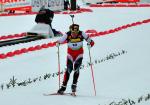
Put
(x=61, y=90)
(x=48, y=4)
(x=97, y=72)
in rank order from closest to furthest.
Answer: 1. (x=61, y=90)
2. (x=97, y=72)
3. (x=48, y=4)

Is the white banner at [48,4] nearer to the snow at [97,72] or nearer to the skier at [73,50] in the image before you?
the snow at [97,72]

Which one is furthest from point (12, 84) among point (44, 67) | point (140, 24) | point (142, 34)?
point (140, 24)

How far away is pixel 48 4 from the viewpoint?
32875mm

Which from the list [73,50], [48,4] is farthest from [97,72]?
[48,4]

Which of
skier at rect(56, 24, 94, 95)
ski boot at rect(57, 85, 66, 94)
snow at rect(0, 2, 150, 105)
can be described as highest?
skier at rect(56, 24, 94, 95)

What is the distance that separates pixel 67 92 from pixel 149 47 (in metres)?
8.56

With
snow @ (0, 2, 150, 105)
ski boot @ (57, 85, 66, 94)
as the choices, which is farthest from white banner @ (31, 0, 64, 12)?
ski boot @ (57, 85, 66, 94)

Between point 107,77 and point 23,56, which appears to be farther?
point 23,56

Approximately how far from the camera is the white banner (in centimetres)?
3209

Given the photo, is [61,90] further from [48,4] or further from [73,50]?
[48,4]

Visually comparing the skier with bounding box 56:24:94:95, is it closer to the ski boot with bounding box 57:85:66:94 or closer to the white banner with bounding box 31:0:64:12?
the ski boot with bounding box 57:85:66:94

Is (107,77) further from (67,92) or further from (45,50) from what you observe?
(45,50)

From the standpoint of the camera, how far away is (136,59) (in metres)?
17.0

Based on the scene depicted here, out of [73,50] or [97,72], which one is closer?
[73,50]
